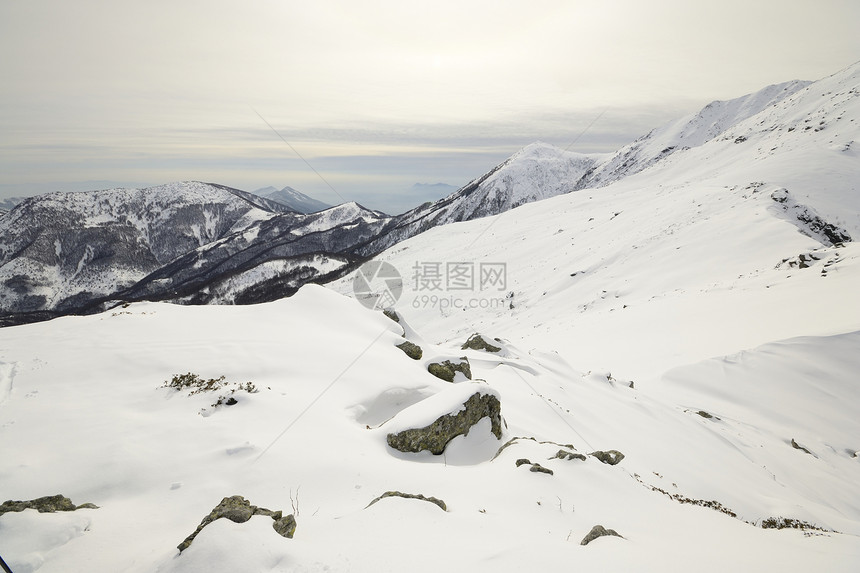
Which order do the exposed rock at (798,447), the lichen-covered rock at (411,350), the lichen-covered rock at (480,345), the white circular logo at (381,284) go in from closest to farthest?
1. the exposed rock at (798,447)
2. the lichen-covered rock at (411,350)
3. the lichen-covered rock at (480,345)
4. the white circular logo at (381,284)

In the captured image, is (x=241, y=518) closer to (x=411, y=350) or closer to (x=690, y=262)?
(x=411, y=350)

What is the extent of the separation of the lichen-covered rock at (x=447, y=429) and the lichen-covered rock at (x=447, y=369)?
3837mm

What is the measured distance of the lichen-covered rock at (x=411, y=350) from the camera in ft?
49.6

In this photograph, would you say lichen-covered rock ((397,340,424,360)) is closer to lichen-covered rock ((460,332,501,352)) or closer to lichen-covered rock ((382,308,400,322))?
lichen-covered rock ((382,308,400,322))

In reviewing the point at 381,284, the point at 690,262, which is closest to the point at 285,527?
the point at 690,262

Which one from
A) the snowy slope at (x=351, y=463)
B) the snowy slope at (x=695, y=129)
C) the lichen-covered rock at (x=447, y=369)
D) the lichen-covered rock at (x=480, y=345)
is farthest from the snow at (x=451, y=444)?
the snowy slope at (x=695, y=129)

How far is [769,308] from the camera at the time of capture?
21.5 m

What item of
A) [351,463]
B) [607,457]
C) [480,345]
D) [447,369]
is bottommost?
[480,345]

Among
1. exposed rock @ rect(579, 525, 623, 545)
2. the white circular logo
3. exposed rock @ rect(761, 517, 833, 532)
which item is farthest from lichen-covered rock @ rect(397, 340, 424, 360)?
the white circular logo

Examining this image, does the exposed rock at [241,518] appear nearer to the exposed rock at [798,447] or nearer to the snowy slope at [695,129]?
the exposed rock at [798,447]

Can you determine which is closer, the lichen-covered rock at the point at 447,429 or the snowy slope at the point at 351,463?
Result: the snowy slope at the point at 351,463

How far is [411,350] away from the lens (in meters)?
15.3

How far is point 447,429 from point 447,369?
16.3 feet

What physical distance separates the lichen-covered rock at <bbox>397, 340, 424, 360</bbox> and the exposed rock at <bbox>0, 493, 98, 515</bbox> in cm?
1039
